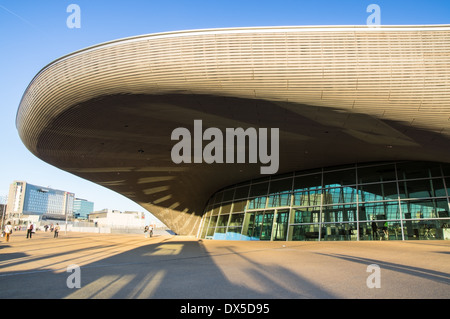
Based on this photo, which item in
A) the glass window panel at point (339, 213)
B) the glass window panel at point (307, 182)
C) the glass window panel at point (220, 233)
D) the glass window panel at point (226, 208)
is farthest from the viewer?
the glass window panel at point (226, 208)

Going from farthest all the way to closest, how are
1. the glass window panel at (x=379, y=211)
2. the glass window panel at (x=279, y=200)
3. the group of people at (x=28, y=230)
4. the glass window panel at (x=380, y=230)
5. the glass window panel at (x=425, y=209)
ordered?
the glass window panel at (x=279, y=200) < the group of people at (x=28, y=230) < the glass window panel at (x=379, y=211) < the glass window panel at (x=380, y=230) < the glass window panel at (x=425, y=209)

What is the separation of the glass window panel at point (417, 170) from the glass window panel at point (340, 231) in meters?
3.79

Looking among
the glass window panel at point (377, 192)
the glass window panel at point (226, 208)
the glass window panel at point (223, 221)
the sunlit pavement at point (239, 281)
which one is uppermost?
the glass window panel at point (377, 192)

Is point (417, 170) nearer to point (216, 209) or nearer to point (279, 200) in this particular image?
point (279, 200)

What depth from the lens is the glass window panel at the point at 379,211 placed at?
17.1 metres

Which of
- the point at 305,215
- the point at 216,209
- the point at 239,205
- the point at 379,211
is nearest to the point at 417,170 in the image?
the point at 379,211

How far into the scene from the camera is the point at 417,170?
1711cm

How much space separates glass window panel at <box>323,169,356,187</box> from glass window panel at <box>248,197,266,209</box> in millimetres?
4756

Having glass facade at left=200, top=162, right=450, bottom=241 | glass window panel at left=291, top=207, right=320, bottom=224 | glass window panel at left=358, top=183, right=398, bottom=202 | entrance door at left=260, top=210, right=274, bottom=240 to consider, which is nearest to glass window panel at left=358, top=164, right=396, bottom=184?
glass facade at left=200, top=162, right=450, bottom=241

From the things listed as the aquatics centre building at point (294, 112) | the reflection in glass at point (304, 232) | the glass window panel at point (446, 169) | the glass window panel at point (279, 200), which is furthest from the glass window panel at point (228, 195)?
the glass window panel at point (446, 169)

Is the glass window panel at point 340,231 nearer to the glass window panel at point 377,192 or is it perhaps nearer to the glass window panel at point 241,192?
the glass window panel at point 377,192
